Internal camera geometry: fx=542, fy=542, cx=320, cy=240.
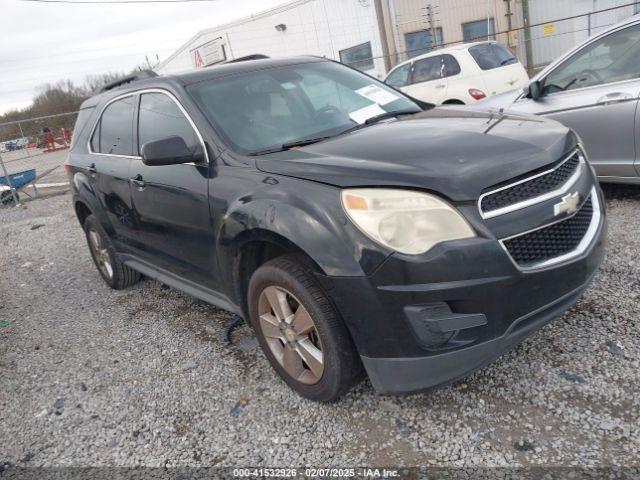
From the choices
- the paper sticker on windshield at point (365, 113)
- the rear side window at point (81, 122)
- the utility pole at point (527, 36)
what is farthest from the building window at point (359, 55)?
the paper sticker on windshield at point (365, 113)

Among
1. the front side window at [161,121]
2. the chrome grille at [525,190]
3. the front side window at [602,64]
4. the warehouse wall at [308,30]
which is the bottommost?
the chrome grille at [525,190]

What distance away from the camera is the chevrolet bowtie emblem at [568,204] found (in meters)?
2.37

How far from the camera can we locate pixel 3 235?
29.0 ft

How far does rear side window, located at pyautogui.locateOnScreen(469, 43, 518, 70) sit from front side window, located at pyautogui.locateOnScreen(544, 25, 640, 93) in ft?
15.5

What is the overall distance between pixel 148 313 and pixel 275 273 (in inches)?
89.2

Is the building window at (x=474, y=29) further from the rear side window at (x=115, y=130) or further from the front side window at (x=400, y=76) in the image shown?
the rear side window at (x=115, y=130)

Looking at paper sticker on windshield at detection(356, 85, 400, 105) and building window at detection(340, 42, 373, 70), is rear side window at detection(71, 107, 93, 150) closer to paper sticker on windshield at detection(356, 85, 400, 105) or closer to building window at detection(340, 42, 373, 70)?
paper sticker on windshield at detection(356, 85, 400, 105)

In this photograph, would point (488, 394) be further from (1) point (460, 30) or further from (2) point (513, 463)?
(1) point (460, 30)

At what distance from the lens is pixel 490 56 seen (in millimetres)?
9742

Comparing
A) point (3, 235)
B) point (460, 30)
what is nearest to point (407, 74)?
point (3, 235)

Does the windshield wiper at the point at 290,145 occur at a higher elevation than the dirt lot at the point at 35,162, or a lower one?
higher

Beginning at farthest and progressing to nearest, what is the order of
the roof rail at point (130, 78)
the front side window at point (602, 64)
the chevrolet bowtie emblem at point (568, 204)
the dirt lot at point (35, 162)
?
the dirt lot at point (35, 162), the front side window at point (602, 64), the roof rail at point (130, 78), the chevrolet bowtie emblem at point (568, 204)

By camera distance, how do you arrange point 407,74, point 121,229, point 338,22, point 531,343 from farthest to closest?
point 338,22 → point 407,74 → point 121,229 → point 531,343

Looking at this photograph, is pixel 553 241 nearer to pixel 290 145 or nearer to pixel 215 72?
pixel 290 145
